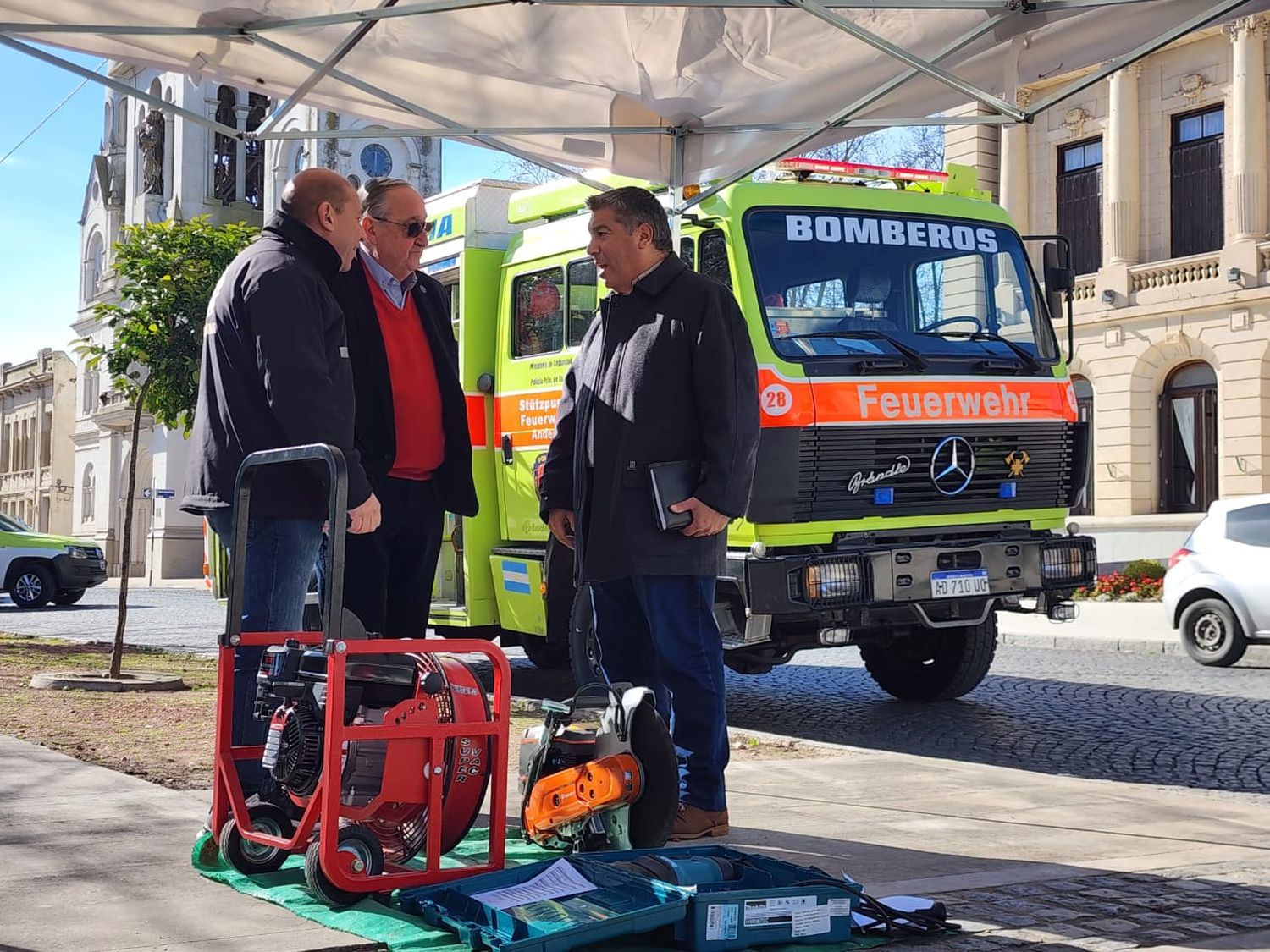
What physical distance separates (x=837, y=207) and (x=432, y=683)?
5142 mm

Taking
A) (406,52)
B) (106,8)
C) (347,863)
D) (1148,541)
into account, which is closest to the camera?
(347,863)

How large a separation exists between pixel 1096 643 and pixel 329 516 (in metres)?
14.0

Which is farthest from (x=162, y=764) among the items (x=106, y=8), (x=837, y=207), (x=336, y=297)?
(x=837, y=207)

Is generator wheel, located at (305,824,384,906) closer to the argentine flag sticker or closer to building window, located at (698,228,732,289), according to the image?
building window, located at (698,228,732,289)

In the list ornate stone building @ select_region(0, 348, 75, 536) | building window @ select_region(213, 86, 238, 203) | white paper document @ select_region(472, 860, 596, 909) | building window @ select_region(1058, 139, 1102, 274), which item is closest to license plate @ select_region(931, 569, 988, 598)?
white paper document @ select_region(472, 860, 596, 909)

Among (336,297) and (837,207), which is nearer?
(336,297)

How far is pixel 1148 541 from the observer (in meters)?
28.0

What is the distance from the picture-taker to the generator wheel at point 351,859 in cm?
413

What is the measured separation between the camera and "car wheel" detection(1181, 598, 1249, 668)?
1438cm

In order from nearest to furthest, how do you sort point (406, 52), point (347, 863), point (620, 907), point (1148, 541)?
point (620, 907), point (347, 863), point (406, 52), point (1148, 541)

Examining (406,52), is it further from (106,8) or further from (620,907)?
(620,907)

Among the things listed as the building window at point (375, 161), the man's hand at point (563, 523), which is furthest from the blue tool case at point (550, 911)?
the building window at point (375, 161)

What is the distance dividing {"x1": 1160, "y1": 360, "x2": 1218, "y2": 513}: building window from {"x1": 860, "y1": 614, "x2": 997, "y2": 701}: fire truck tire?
62.4ft

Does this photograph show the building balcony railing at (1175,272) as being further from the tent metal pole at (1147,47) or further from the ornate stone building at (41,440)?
the ornate stone building at (41,440)
